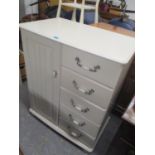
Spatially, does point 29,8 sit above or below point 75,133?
above

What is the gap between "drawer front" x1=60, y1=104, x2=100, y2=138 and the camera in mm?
1009

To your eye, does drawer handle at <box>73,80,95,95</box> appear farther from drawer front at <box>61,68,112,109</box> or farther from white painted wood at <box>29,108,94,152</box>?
white painted wood at <box>29,108,94,152</box>

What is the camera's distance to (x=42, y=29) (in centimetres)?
94

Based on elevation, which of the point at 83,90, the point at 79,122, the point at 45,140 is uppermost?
the point at 83,90

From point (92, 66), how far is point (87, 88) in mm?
157

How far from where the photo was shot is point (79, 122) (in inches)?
41.6

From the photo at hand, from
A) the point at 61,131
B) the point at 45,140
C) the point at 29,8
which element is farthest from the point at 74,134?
the point at 29,8

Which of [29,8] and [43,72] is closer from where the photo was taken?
[43,72]

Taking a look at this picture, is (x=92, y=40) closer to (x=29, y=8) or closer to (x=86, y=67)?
(x=86, y=67)

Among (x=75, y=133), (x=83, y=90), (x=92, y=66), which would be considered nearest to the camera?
(x=92, y=66)

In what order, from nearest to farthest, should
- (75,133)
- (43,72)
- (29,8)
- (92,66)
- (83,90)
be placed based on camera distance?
(92,66) → (83,90) → (43,72) → (75,133) → (29,8)

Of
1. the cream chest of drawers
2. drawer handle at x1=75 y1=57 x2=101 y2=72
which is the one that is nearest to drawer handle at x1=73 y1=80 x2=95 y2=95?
the cream chest of drawers
